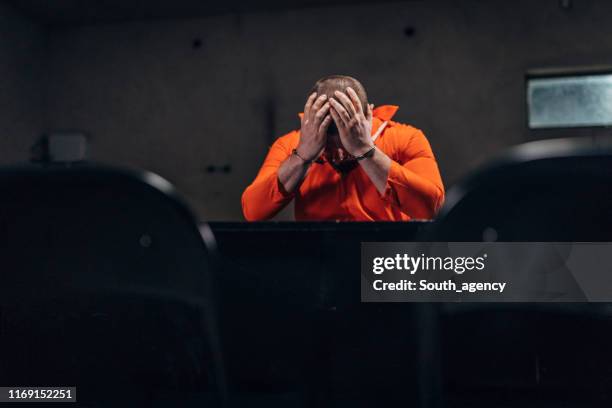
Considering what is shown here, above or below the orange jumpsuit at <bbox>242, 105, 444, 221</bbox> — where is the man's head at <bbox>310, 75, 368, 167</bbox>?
above

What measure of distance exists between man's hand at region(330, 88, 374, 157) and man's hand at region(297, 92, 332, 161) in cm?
3

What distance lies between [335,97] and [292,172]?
0.27 m

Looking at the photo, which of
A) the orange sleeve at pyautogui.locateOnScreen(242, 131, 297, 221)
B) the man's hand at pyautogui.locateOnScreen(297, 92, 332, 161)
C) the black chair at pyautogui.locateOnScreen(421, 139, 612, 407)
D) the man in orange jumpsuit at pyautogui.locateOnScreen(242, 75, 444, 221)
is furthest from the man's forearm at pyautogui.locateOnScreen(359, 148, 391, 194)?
the black chair at pyautogui.locateOnScreen(421, 139, 612, 407)

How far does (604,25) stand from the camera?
3.96 metres

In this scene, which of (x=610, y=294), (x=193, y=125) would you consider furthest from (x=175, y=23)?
(x=610, y=294)

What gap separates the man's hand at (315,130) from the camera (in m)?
1.63

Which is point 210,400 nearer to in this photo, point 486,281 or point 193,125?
point 486,281

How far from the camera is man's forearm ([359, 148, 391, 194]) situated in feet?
5.19

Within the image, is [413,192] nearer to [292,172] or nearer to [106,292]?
[292,172]

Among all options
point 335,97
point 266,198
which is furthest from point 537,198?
point 266,198

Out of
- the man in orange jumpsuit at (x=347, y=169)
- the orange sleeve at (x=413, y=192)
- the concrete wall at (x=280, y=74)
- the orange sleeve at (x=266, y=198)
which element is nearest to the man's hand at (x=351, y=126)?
the man in orange jumpsuit at (x=347, y=169)

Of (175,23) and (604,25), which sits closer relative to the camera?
(604,25)

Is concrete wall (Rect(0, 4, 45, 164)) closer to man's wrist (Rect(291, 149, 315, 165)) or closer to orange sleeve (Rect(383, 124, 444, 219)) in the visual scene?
man's wrist (Rect(291, 149, 315, 165))

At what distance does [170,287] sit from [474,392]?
1.45 ft
